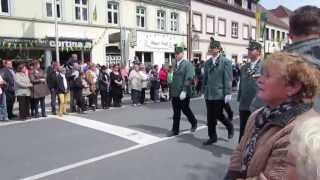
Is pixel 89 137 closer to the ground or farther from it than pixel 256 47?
closer to the ground

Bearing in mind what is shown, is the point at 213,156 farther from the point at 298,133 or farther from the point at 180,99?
the point at 298,133

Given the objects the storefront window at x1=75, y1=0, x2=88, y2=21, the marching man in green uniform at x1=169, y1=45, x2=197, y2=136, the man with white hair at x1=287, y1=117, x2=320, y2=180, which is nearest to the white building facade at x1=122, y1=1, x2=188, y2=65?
the storefront window at x1=75, y1=0, x2=88, y2=21

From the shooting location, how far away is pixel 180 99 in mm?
9594

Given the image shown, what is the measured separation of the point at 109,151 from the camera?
8586mm

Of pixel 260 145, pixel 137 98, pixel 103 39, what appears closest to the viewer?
pixel 260 145

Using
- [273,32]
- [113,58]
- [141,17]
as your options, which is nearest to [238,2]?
[273,32]

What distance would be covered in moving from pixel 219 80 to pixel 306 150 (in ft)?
23.6

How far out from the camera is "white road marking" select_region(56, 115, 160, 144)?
9.77 meters

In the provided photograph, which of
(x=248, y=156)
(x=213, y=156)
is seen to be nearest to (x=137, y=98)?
(x=213, y=156)

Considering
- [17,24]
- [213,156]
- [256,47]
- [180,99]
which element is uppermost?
[17,24]

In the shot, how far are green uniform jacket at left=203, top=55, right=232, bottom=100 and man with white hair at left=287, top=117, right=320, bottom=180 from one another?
22.8 feet

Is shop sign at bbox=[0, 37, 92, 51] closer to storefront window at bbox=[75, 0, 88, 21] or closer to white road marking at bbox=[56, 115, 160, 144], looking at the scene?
storefront window at bbox=[75, 0, 88, 21]

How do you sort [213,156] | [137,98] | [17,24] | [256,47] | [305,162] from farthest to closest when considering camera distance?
[17,24], [137,98], [213,156], [256,47], [305,162]

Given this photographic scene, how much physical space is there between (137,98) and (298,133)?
16.9 m
